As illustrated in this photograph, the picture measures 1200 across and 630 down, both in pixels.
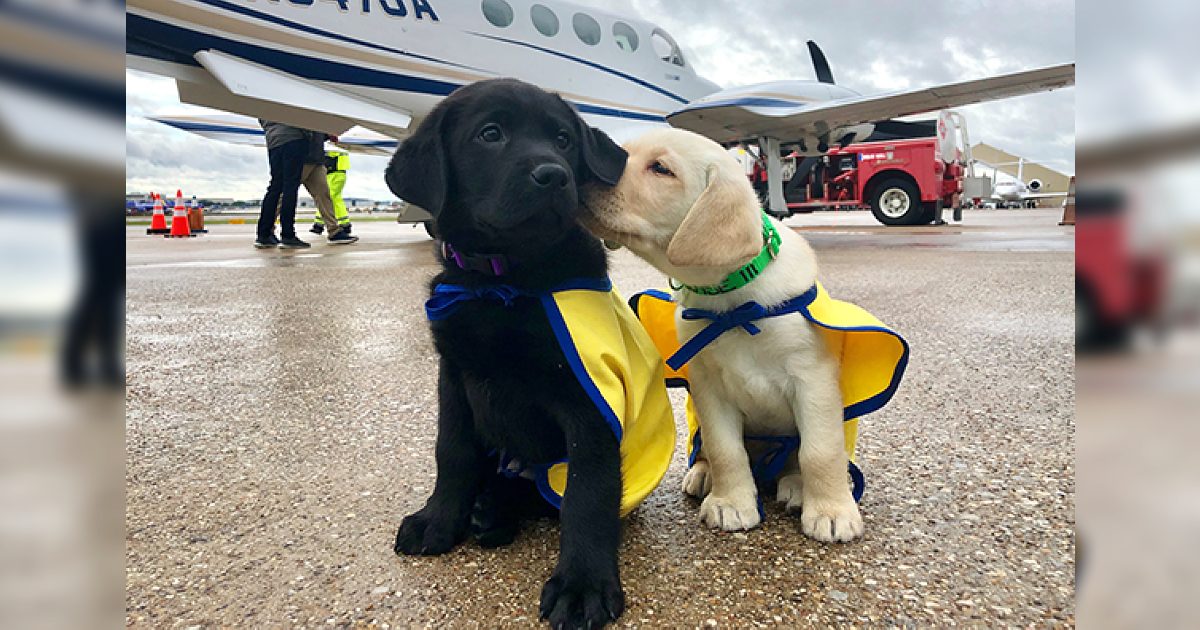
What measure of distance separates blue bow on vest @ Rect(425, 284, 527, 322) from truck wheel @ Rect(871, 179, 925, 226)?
13409 mm

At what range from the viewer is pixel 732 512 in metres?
1.42

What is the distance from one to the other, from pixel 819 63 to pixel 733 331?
17.3 m

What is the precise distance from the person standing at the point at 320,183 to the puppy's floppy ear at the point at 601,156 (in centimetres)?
841

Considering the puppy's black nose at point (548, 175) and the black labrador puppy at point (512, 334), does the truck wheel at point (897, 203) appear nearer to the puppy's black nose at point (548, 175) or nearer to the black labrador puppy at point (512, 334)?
the black labrador puppy at point (512, 334)

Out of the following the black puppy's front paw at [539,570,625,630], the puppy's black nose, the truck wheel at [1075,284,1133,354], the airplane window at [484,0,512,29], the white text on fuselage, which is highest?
the airplane window at [484,0,512,29]

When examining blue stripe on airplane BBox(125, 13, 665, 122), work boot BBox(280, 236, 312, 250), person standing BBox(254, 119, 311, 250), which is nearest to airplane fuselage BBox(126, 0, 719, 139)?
blue stripe on airplane BBox(125, 13, 665, 122)

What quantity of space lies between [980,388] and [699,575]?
5.34 ft

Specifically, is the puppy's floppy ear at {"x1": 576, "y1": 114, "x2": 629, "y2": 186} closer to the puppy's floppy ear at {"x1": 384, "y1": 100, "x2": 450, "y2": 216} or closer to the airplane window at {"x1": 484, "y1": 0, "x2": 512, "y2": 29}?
the puppy's floppy ear at {"x1": 384, "y1": 100, "x2": 450, "y2": 216}

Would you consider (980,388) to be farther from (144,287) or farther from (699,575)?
(144,287)

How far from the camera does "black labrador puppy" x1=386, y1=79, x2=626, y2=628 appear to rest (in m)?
1.22

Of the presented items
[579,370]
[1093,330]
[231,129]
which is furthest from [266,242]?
[1093,330]

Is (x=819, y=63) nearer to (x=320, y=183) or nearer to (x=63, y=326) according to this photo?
(x=320, y=183)

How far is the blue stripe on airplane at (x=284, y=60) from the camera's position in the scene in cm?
699

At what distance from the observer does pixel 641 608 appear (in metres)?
1.14
